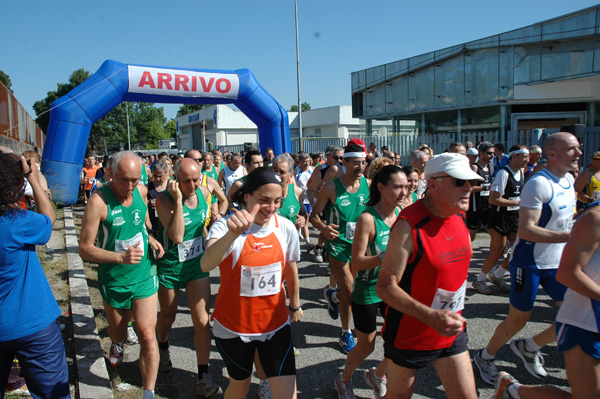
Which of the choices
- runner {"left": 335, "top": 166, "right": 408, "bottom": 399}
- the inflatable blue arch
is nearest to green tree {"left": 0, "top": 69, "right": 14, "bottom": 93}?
the inflatable blue arch

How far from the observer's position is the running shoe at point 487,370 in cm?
364

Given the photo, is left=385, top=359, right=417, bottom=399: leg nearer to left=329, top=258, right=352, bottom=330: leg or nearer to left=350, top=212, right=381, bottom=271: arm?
left=350, top=212, right=381, bottom=271: arm

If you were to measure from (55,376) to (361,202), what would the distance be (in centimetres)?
311

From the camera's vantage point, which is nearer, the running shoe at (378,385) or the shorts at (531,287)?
the running shoe at (378,385)

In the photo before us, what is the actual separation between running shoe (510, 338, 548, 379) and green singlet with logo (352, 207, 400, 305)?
4.67 ft

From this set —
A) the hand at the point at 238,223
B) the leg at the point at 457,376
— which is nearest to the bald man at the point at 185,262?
the hand at the point at 238,223

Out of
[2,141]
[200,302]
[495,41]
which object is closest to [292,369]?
[200,302]

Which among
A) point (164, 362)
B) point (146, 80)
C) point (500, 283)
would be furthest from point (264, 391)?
point (146, 80)

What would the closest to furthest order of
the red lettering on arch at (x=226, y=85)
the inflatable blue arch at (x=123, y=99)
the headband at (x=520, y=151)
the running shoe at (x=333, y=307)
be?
the running shoe at (x=333, y=307), the headband at (x=520, y=151), the inflatable blue arch at (x=123, y=99), the red lettering on arch at (x=226, y=85)

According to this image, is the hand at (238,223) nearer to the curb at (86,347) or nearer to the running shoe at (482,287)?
the curb at (86,347)

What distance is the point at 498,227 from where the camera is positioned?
19.3 feet

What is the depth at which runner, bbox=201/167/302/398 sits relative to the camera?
260 centimetres

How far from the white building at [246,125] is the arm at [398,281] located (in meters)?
37.0

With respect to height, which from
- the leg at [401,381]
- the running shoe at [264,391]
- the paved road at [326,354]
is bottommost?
the paved road at [326,354]
